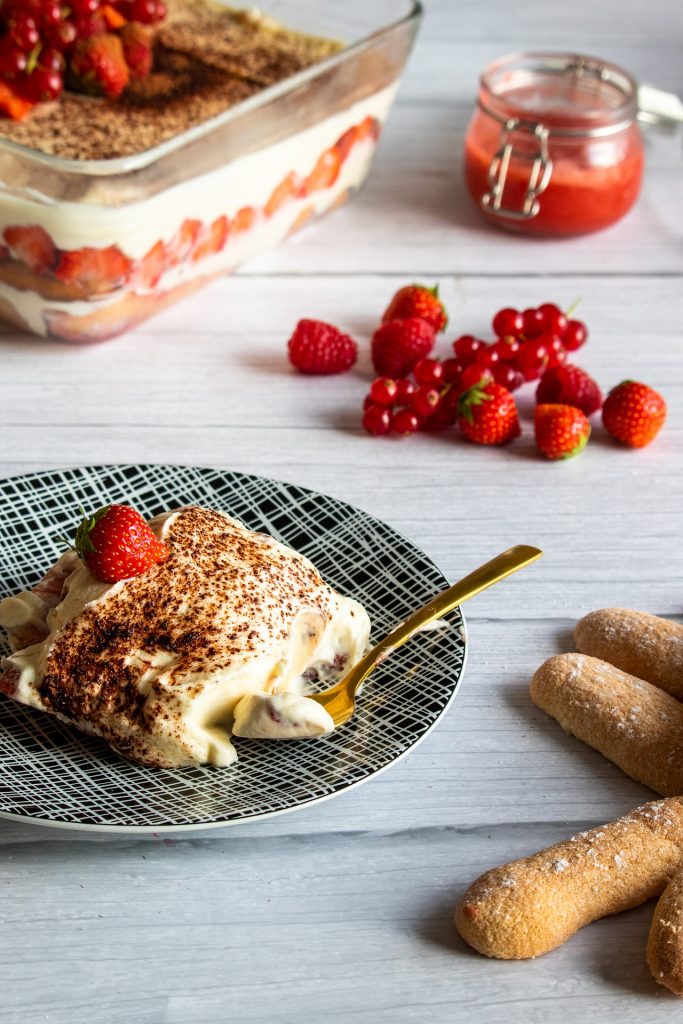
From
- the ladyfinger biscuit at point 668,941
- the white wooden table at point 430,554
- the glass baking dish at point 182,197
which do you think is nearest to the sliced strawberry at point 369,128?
the glass baking dish at point 182,197

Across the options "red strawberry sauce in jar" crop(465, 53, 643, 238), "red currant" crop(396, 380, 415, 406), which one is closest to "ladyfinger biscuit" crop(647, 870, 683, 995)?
"red currant" crop(396, 380, 415, 406)

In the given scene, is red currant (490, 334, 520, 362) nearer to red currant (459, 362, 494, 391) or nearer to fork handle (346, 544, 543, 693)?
red currant (459, 362, 494, 391)

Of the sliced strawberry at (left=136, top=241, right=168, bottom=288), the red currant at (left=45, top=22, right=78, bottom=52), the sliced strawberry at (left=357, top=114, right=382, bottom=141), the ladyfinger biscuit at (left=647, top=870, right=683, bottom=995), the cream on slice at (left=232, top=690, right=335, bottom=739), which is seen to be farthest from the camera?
the sliced strawberry at (left=357, top=114, right=382, bottom=141)

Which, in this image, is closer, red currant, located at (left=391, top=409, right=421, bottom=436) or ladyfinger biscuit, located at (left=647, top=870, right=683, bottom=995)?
ladyfinger biscuit, located at (left=647, top=870, right=683, bottom=995)

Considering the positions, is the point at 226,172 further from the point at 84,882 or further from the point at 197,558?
the point at 84,882

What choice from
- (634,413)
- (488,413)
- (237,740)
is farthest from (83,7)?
(237,740)

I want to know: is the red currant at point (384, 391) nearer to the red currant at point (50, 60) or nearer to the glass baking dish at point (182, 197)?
the glass baking dish at point (182, 197)

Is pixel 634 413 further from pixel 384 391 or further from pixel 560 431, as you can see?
pixel 384 391
